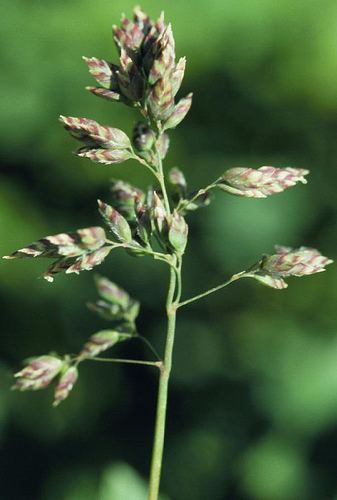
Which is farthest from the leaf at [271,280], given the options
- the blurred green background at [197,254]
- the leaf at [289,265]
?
the blurred green background at [197,254]

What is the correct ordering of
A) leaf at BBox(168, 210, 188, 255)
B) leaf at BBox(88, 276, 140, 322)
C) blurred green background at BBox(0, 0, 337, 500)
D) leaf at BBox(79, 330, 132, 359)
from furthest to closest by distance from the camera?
blurred green background at BBox(0, 0, 337, 500) < leaf at BBox(88, 276, 140, 322) < leaf at BBox(79, 330, 132, 359) < leaf at BBox(168, 210, 188, 255)

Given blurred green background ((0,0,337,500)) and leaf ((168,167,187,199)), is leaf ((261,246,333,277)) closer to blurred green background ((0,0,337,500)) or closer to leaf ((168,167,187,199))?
leaf ((168,167,187,199))

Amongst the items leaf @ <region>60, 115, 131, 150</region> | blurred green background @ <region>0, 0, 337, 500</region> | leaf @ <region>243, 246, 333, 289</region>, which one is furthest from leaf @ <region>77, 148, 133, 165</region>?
blurred green background @ <region>0, 0, 337, 500</region>

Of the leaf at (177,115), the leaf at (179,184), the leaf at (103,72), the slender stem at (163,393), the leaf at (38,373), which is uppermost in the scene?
the leaf at (103,72)

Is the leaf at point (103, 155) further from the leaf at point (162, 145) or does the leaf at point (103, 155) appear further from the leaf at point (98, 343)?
the leaf at point (98, 343)

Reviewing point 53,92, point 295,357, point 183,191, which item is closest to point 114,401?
point 295,357

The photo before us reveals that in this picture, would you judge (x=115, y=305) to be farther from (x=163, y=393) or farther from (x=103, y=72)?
(x=103, y=72)

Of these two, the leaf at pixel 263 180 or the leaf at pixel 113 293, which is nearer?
the leaf at pixel 263 180
